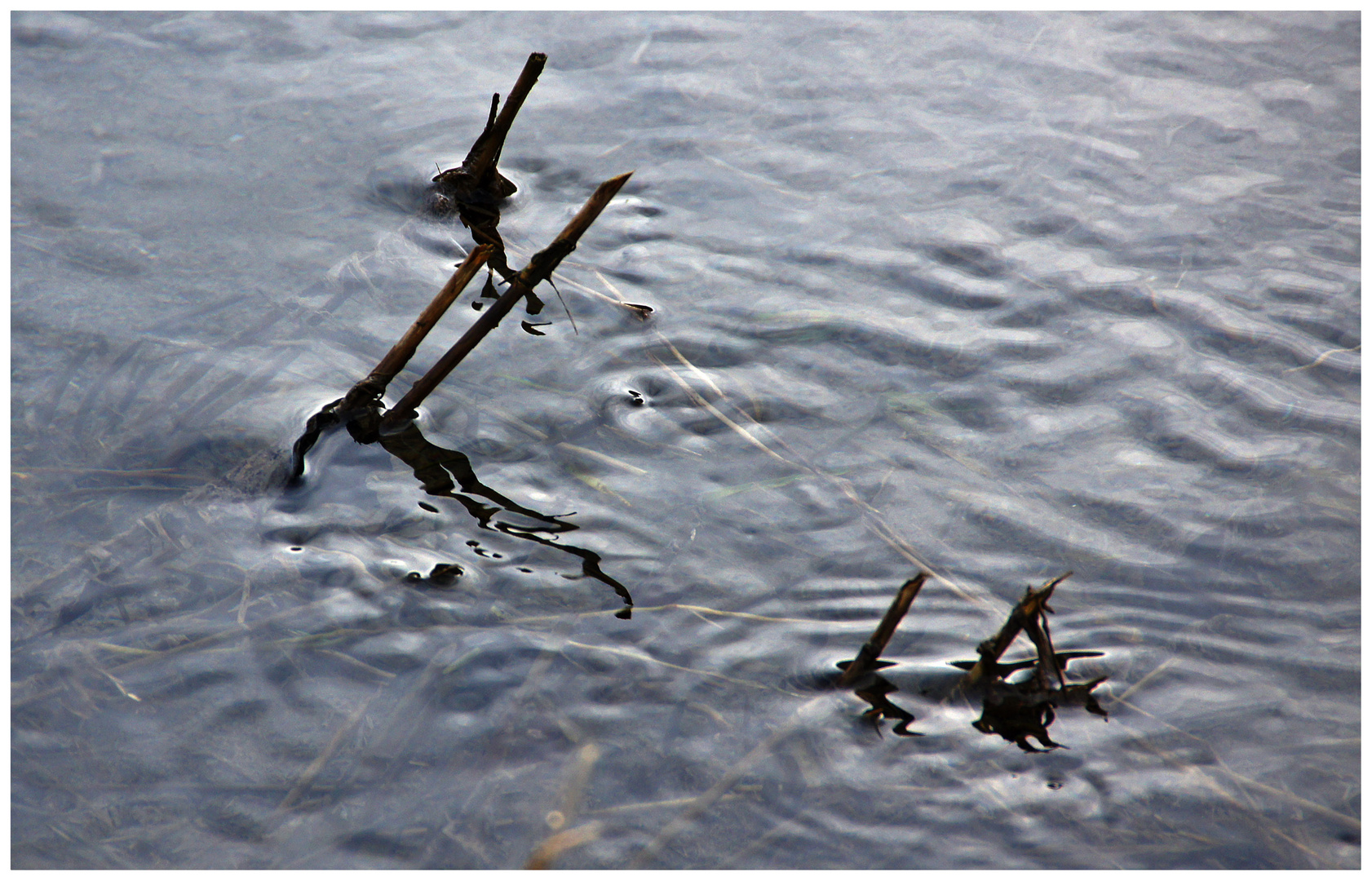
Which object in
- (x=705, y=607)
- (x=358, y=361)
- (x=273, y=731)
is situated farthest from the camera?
(x=358, y=361)

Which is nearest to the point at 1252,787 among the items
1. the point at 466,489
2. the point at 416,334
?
the point at 466,489

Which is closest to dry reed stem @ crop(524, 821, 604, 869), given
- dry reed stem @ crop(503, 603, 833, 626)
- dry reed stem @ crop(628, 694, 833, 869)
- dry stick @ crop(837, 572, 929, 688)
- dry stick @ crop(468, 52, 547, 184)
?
dry reed stem @ crop(628, 694, 833, 869)

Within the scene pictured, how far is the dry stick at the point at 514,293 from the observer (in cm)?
247

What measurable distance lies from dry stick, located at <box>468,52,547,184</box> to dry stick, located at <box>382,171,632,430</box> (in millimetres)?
1100

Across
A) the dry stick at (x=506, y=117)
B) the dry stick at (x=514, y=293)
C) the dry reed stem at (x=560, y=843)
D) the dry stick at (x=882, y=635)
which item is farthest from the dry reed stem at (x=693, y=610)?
the dry stick at (x=506, y=117)

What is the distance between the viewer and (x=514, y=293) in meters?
2.65

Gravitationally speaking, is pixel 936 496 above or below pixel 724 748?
above

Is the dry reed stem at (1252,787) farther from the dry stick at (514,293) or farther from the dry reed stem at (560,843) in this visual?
the dry stick at (514,293)

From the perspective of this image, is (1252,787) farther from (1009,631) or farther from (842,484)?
(842,484)

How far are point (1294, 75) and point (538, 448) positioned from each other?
158 inches

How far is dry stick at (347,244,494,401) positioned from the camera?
2.71 metres

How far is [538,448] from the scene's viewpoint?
296 cm

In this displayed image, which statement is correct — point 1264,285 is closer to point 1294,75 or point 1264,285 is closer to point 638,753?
Answer: point 1294,75
